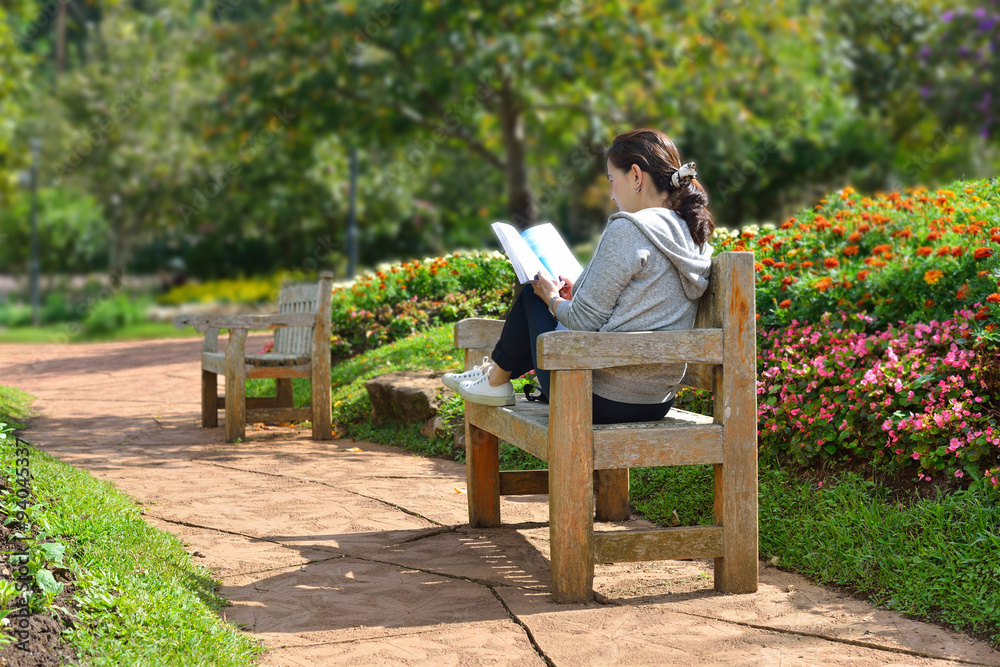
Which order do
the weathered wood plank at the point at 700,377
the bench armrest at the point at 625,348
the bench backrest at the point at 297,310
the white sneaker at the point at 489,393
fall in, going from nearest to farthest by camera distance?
the bench armrest at the point at 625,348
the weathered wood plank at the point at 700,377
the white sneaker at the point at 489,393
the bench backrest at the point at 297,310

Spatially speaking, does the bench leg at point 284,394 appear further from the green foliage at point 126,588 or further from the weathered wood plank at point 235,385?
the green foliage at point 126,588

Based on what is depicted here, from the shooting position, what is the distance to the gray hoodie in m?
3.17

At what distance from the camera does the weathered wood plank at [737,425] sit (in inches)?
127

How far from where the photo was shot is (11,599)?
98.6 inches

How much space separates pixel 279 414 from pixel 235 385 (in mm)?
375

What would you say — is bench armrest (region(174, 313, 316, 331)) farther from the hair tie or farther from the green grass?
the green grass

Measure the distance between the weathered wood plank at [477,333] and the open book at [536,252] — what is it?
73 centimetres

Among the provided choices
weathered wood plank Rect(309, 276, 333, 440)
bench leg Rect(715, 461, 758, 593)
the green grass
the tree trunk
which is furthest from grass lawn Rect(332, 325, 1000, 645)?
the green grass

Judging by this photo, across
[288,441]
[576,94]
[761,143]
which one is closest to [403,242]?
[761,143]

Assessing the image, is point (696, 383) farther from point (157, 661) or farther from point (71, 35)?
point (71, 35)

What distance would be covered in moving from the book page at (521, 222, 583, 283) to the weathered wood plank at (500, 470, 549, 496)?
105 centimetres

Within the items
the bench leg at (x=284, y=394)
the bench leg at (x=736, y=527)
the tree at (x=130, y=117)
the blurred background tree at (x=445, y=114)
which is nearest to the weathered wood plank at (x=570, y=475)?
the bench leg at (x=736, y=527)

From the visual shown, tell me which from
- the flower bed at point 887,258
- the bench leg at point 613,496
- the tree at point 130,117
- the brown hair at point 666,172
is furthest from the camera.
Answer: the tree at point 130,117

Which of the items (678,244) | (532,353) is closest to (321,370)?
(532,353)
